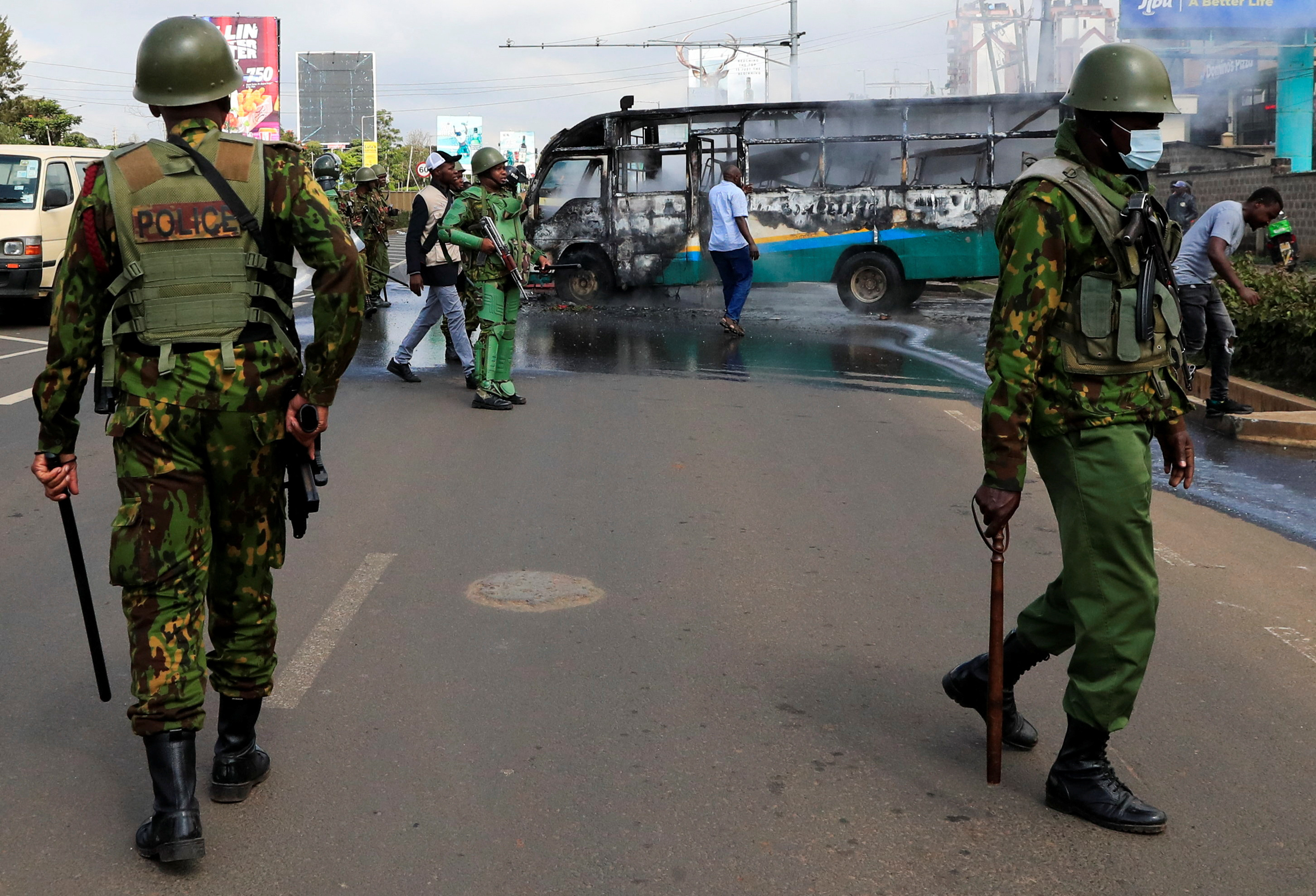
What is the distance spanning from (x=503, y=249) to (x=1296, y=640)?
593 centimetres

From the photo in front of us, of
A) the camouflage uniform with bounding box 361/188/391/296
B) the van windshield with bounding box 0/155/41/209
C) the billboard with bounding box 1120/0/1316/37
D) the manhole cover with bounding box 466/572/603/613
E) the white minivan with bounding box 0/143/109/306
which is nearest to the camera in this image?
the manhole cover with bounding box 466/572/603/613

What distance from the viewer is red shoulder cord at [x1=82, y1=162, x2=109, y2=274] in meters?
3.11

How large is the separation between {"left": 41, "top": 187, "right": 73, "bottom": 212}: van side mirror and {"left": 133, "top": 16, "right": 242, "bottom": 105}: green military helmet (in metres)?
13.6

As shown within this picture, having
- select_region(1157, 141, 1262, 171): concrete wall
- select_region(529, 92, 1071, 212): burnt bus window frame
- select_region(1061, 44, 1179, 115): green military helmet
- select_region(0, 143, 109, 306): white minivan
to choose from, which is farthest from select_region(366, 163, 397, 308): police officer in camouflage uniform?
select_region(1157, 141, 1262, 171): concrete wall

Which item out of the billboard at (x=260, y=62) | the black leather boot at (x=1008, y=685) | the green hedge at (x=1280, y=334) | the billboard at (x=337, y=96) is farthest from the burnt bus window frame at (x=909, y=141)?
the billboard at (x=337, y=96)

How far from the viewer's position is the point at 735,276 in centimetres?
1528

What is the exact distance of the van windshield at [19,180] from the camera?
50.5 feet

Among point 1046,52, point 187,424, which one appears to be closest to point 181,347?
point 187,424

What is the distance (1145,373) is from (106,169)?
98.4 inches

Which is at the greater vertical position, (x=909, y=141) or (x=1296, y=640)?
(x=909, y=141)


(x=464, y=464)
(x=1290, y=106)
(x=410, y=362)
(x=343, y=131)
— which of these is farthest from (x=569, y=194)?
(x=343, y=131)

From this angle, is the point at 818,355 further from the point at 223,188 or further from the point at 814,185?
the point at 223,188

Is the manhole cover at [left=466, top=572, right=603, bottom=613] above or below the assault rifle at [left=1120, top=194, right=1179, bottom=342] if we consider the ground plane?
below

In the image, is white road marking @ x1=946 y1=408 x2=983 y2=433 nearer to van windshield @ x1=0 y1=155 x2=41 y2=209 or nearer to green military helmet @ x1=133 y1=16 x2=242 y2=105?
green military helmet @ x1=133 y1=16 x2=242 y2=105
